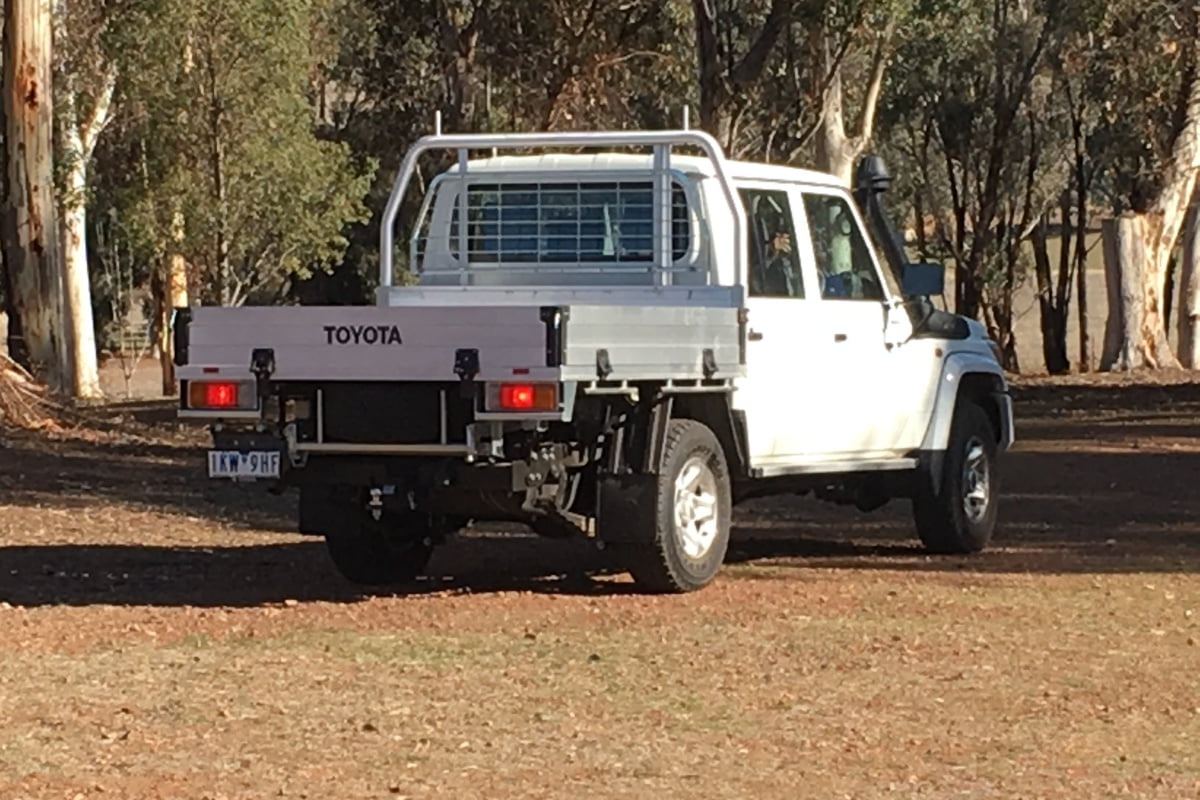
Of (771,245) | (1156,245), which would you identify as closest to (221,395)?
(771,245)

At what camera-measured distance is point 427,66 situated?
42.4m

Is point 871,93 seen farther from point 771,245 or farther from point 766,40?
point 771,245

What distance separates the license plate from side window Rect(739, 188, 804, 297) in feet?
8.83

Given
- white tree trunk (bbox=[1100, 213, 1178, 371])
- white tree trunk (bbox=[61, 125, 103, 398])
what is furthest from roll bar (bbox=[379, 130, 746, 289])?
white tree trunk (bbox=[61, 125, 103, 398])

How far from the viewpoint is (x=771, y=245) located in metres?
12.0

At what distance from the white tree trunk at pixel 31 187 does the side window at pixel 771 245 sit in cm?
1303

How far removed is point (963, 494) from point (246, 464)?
4.59m

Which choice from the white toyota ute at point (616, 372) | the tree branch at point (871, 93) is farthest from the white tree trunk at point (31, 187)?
the tree branch at point (871, 93)

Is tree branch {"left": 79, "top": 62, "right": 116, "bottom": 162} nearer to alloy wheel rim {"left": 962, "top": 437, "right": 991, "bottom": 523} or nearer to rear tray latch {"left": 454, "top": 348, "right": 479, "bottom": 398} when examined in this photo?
alloy wheel rim {"left": 962, "top": 437, "right": 991, "bottom": 523}

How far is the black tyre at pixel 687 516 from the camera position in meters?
10.9

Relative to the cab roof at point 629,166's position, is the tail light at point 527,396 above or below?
below

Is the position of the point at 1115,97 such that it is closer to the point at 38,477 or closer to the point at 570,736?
the point at 38,477

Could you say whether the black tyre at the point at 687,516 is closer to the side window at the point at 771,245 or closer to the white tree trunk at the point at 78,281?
the side window at the point at 771,245

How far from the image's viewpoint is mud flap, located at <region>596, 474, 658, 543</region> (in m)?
10.8
